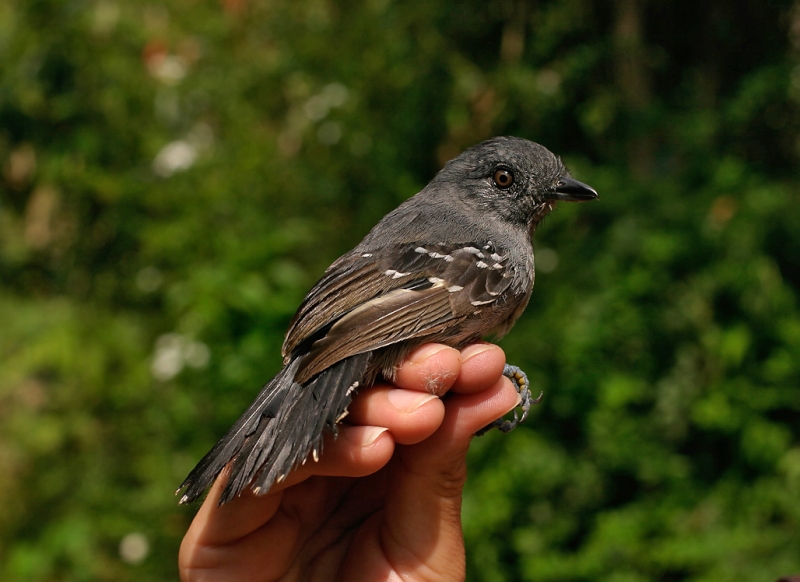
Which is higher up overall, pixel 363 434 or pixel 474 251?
pixel 474 251

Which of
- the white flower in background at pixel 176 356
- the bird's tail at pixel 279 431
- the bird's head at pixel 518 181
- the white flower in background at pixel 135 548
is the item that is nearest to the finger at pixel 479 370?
the bird's tail at pixel 279 431

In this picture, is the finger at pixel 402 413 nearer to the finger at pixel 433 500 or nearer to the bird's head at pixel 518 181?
the finger at pixel 433 500

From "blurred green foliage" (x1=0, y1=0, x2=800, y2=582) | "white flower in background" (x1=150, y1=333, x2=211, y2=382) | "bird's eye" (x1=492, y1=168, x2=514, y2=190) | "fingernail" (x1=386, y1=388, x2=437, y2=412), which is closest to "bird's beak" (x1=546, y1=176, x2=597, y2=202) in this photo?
"bird's eye" (x1=492, y1=168, x2=514, y2=190)

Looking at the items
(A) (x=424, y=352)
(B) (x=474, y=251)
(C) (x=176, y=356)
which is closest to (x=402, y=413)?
(A) (x=424, y=352)

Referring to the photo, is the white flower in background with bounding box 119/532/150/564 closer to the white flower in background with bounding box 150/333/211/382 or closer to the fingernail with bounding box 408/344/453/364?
the white flower in background with bounding box 150/333/211/382

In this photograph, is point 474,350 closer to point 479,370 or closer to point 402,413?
point 479,370

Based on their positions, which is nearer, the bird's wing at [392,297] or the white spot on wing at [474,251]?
the bird's wing at [392,297]
